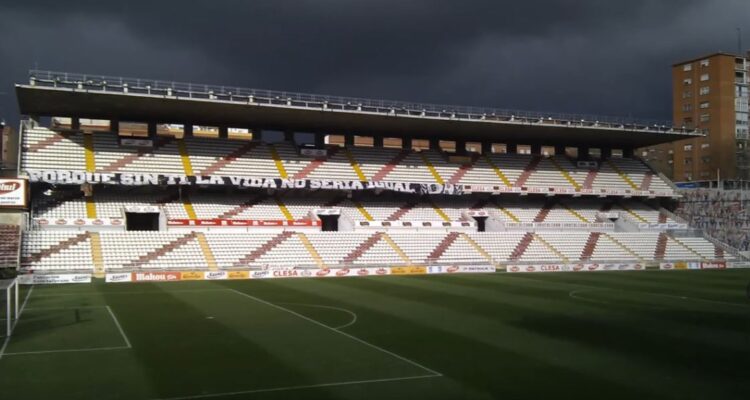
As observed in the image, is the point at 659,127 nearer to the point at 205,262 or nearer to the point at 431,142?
the point at 431,142

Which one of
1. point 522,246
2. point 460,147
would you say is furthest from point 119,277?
point 460,147

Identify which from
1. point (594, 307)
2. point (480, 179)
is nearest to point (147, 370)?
point (594, 307)

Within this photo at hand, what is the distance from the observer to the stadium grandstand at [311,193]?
133ft

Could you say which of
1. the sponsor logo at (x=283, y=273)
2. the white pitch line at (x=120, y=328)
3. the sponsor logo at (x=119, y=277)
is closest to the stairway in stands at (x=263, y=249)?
the sponsor logo at (x=283, y=273)

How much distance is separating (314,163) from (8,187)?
892 inches

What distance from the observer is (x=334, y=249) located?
4384 cm

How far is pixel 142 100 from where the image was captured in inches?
1666

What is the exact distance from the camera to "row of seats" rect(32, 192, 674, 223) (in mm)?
43562

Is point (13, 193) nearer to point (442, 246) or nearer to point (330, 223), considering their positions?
point (330, 223)

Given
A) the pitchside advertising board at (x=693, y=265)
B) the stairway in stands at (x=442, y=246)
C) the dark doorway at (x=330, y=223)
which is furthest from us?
the dark doorway at (x=330, y=223)

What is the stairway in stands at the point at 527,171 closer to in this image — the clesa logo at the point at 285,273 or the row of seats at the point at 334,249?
the row of seats at the point at 334,249

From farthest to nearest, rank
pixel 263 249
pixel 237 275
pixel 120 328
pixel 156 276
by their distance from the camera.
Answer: pixel 263 249 → pixel 237 275 → pixel 156 276 → pixel 120 328

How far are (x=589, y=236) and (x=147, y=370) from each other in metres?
44.7

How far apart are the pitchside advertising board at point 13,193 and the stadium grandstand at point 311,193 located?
95.5 inches
